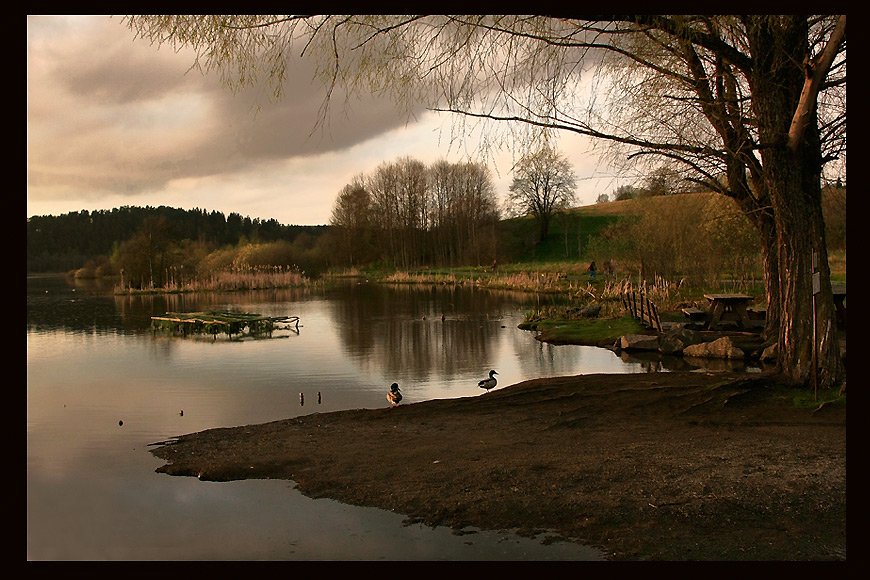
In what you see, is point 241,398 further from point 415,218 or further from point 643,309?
point 415,218

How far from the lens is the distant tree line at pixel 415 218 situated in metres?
53.4

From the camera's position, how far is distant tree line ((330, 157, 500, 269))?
53.4 meters

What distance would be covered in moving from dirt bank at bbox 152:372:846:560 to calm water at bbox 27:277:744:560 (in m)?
0.36

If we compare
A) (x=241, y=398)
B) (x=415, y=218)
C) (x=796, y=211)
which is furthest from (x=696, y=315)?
(x=415, y=218)

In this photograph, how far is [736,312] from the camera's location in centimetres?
1714

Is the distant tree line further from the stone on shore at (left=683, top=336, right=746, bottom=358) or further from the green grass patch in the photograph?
the stone on shore at (left=683, top=336, right=746, bottom=358)

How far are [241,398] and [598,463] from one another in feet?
23.5

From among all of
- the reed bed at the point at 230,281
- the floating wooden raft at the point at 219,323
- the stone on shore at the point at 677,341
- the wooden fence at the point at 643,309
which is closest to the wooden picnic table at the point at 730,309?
the wooden fence at the point at 643,309

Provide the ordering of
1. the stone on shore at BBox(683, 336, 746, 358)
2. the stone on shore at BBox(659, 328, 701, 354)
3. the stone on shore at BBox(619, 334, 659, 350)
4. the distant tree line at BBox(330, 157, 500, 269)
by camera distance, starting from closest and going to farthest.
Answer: the stone on shore at BBox(683, 336, 746, 358) → the stone on shore at BBox(659, 328, 701, 354) → the stone on shore at BBox(619, 334, 659, 350) → the distant tree line at BBox(330, 157, 500, 269)

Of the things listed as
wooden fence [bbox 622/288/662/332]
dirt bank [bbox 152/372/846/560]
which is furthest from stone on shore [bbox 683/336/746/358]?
dirt bank [bbox 152/372/846/560]

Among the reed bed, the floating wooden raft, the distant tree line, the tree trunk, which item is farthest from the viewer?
the distant tree line

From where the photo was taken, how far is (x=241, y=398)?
11477 mm

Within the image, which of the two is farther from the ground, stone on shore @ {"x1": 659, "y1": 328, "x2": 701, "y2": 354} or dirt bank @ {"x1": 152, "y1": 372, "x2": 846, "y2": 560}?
stone on shore @ {"x1": 659, "y1": 328, "x2": 701, "y2": 354}

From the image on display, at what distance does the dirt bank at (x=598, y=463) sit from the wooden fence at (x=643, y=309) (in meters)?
8.50
